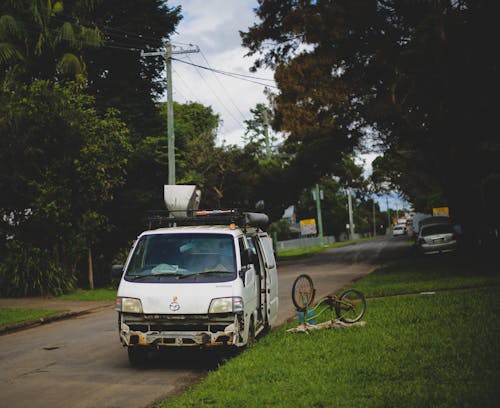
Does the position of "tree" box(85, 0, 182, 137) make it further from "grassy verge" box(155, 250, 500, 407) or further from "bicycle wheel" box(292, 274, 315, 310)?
"grassy verge" box(155, 250, 500, 407)

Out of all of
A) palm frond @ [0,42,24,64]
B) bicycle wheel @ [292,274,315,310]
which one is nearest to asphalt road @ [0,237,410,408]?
bicycle wheel @ [292,274,315,310]

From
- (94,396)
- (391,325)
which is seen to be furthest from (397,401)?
(391,325)

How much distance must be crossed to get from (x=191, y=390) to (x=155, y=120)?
24.6 metres

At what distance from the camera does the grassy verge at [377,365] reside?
6262 millimetres

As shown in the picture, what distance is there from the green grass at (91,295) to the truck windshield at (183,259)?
11.5 m

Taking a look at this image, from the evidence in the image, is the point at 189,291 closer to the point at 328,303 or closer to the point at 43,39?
the point at 328,303

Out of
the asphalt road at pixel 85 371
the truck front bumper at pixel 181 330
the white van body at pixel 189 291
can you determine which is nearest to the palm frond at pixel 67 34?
the asphalt road at pixel 85 371

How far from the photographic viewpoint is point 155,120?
1210 inches

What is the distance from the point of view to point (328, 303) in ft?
37.1

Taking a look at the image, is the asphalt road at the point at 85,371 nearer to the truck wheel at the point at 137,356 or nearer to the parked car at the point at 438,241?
the truck wheel at the point at 137,356

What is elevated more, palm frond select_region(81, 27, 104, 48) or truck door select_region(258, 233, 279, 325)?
palm frond select_region(81, 27, 104, 48)

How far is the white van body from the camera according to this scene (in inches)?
341

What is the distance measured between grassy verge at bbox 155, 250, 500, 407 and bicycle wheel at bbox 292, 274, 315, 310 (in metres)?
0.75

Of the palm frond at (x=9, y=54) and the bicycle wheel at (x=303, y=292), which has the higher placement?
the palm frond at (x=9, y=54)
